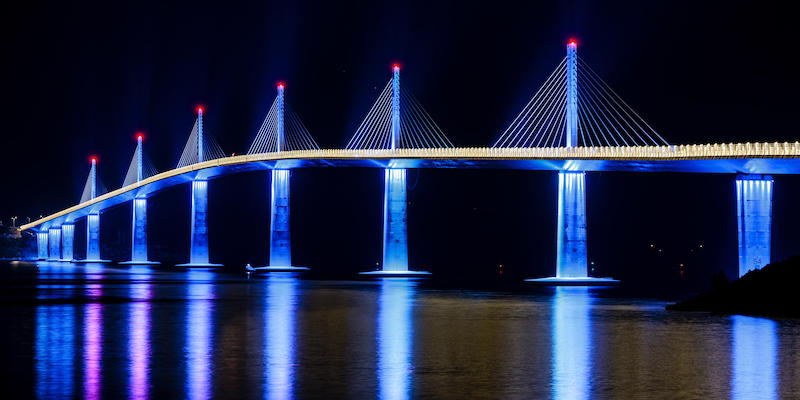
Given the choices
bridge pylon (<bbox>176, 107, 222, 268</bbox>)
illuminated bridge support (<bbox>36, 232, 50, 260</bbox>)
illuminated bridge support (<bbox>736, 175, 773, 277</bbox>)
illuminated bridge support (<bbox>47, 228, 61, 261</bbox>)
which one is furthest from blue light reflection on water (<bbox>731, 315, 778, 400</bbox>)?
illuminated bridge support (<bbox>36, 232, 50, 260</bbox>)

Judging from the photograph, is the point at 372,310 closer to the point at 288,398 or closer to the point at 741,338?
the point at 741,338

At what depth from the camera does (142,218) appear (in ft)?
424

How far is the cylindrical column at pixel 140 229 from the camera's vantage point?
129m

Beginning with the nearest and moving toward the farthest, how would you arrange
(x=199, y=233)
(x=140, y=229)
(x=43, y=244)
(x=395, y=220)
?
1. (x=395, y=220)
2. (x=199, y=233)
3. (x=140, y=229)
4. (x=43, y=244)

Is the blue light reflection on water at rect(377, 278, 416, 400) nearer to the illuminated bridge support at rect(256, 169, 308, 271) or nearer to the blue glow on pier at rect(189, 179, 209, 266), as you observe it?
the illuminated bridge support at rect(256, 169, 308, 271)

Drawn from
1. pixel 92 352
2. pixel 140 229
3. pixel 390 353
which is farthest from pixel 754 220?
pixel 140 229

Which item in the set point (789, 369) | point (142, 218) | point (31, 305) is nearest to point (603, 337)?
point (789, 369)

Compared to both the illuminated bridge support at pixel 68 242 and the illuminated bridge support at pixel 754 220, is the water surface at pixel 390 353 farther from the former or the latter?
the illuminated bridge support at pixel 68 242

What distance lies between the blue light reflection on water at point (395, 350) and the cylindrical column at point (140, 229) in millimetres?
95941

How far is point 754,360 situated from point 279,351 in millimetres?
8871

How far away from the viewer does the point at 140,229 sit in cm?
12888

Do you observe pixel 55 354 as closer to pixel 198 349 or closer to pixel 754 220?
pixel 198 349

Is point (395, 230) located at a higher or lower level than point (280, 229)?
lower

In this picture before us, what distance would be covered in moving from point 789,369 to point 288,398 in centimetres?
884
